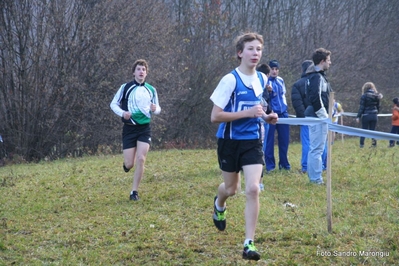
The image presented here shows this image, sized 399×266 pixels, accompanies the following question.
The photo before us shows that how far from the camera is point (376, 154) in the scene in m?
15.3

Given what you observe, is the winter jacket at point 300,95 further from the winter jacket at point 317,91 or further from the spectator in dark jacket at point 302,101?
the winter jacket at point 317,91

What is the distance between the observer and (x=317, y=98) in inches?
393

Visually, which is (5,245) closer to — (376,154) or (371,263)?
(371,263)

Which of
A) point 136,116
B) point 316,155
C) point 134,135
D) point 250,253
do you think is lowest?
point 250,253

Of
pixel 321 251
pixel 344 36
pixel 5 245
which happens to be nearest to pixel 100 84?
pixel 5 245

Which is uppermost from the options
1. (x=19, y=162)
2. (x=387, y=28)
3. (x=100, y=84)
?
(x=387, y=28)

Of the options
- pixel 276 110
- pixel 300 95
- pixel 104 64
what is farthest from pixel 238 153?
pixel 104 64

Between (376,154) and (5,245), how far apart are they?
35.6 ft

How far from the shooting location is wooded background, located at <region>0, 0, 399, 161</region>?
64.4 feet

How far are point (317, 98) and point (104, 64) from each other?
39.6 feet

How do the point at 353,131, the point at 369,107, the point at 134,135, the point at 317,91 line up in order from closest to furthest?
the point at 353,131
the point at 134,135
the point at 317,91
the point at 369,107

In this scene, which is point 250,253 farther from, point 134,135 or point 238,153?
point 134,135

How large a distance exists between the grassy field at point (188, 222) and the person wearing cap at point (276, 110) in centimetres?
56

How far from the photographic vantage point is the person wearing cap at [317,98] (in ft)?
32.8
